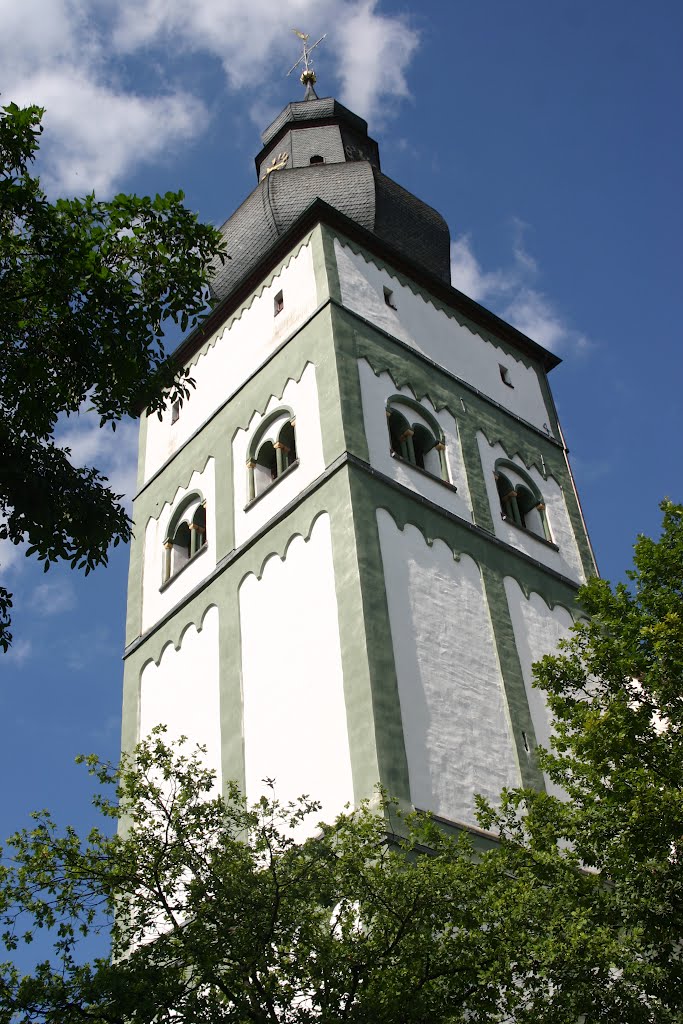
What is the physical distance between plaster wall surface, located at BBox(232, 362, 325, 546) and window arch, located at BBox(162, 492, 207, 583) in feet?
3.50

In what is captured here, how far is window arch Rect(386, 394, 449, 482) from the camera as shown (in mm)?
19438

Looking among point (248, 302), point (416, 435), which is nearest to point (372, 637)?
point (416, 435)

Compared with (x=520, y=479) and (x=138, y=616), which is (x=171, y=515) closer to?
(x=138, y=616)

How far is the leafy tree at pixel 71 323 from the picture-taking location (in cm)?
980

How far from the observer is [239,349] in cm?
2239

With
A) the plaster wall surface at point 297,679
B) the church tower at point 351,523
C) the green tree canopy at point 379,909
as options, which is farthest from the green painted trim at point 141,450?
the green tree canopy at point 379,909

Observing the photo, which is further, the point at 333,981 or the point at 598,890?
the point at 598,890

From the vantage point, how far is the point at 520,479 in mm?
21469

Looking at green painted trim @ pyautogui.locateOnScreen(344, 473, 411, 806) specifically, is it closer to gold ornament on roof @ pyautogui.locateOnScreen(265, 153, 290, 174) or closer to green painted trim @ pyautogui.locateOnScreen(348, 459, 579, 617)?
green painted trim @ pyautogui.locateOnScreen(348, 459, 579, 617)

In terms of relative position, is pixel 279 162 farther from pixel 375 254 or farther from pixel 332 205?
pixel 375 254

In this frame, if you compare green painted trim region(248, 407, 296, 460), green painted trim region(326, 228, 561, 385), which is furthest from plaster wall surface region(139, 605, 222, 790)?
green painted trim region(326, 228, 561, 385)

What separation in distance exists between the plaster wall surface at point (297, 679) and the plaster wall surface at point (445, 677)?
76cm

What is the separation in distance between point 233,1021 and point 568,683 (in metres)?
5.80

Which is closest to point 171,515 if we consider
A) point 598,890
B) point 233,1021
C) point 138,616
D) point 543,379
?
point 138,616
